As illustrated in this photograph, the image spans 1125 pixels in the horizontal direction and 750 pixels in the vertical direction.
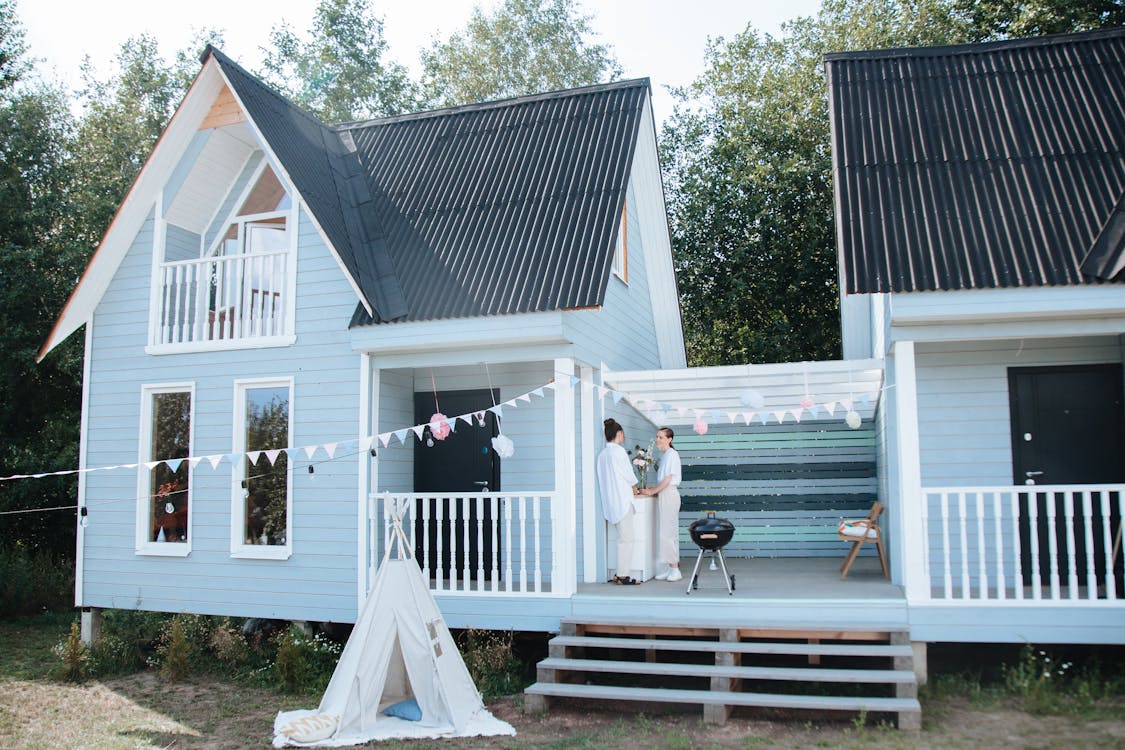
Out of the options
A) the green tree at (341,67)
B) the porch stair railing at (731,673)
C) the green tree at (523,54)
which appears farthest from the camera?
the green tree at (341,67)

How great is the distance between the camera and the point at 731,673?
7.09 metres

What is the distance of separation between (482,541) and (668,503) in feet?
6.64

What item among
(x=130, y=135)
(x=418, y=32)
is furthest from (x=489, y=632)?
(x=418, y=32)

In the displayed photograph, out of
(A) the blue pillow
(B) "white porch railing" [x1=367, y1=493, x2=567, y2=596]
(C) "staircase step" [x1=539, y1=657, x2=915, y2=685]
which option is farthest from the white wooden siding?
(C) "staircase step" [x1=539, y1=657, x2=915, y2=685]

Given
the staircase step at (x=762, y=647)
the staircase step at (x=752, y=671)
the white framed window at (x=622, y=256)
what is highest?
the white framed window at (x=622, y=256)

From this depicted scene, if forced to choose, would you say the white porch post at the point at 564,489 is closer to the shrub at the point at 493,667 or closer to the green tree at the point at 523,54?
the shrub at the point at 493,667

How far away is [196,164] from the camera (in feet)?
34.0

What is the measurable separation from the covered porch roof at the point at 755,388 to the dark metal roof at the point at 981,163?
1.52 metres

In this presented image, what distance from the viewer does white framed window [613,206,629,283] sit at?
11117 millimetres

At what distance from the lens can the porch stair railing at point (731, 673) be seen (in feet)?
22.0

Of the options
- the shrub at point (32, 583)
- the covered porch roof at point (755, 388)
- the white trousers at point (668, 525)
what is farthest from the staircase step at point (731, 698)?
the shrub at point (32, 583)

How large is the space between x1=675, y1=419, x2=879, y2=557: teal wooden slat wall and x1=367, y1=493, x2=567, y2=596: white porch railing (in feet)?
11.0

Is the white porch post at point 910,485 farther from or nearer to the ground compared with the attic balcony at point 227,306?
nearer to the ground

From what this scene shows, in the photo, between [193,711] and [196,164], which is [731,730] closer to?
[193,711]
